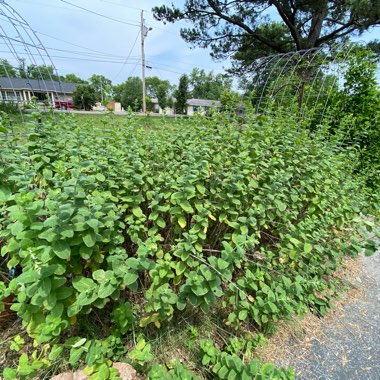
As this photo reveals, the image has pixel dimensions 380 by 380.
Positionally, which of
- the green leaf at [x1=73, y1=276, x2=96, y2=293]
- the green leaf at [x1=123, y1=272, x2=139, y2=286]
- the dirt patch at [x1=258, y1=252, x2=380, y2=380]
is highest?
the green leaf at [x1=123, y1=272, x2=139, y2=286]

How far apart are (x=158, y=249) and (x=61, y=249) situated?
541mm

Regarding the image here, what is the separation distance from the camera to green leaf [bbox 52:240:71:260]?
3.08 feet

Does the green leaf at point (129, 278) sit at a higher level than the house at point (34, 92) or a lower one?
lower

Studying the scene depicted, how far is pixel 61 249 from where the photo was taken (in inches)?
37.5

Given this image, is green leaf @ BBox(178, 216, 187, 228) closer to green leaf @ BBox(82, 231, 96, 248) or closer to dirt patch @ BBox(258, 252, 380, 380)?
green leaf @ BBox(82, 231, 96, 248)

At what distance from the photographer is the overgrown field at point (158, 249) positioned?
3.35 ft

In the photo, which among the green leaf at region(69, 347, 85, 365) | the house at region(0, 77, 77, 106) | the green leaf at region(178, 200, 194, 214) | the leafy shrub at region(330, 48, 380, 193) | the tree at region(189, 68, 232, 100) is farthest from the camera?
the tree at region(189, 68, 232, 100)

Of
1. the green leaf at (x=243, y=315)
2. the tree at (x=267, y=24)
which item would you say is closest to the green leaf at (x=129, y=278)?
the green leaf at (x=243, y=315)

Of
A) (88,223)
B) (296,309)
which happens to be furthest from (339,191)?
(88,223)

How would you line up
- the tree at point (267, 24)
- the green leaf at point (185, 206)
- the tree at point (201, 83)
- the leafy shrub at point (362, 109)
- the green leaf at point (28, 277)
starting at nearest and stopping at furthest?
the green leaf at point (28, 277), the green leaf at point (185, 206), the leafy shrub at point (362, 109), the tree at point (267, 24), the tree at point (201, 83)

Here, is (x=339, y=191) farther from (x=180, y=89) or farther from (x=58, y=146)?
(x=180, y=89)

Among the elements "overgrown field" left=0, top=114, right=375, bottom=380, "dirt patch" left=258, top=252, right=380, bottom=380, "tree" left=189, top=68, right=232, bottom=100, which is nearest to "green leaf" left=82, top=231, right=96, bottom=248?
"overgrown field" left=0, top=114, right=375, bottom=380

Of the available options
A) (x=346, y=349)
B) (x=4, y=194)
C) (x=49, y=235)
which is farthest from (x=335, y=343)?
(x=4, y=194)

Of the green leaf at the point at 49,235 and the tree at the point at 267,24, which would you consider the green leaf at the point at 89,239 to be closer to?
the green leaf at the point at 49,235
